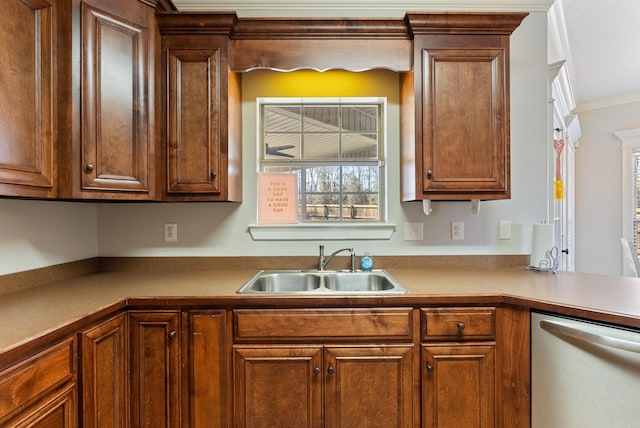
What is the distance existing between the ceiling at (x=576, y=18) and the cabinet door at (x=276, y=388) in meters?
2.03

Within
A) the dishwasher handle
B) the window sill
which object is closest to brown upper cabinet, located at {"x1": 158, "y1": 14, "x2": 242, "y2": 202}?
the window sill

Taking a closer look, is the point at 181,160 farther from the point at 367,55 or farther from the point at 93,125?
the point at 367,55

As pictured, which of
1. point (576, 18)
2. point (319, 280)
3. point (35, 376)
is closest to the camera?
point (35, 376)

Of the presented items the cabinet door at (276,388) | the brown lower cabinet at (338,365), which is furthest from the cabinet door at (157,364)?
the cabinet door at (276,388)

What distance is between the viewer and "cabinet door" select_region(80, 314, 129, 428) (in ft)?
3.65

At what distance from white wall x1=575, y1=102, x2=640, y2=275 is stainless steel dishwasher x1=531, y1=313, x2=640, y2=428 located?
12.9 feet

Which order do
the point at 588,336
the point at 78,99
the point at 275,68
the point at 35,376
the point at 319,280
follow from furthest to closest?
the point at 319,280 → the point at 275,68 → the point at 78,99 → the point at 588,336 → the point at 35,376

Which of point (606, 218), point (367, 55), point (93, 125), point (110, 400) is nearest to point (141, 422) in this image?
point (110, 400)

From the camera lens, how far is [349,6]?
2.00 m

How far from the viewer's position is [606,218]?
13.3ft

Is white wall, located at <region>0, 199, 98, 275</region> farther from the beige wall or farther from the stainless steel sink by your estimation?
the stainless steel sink

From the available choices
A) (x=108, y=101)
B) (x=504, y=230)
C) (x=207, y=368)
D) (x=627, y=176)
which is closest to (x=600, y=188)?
(x=627, y=176)

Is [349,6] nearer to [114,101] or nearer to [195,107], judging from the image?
[195,107]

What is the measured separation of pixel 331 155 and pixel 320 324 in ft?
3.78
